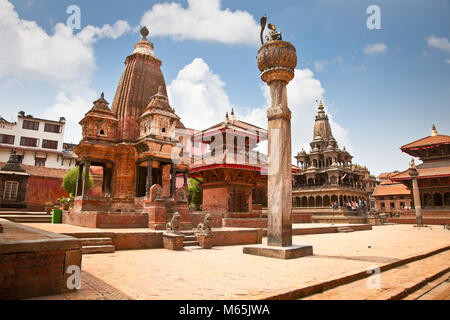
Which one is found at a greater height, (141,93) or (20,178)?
(141,93)

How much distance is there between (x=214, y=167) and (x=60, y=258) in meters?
16.4

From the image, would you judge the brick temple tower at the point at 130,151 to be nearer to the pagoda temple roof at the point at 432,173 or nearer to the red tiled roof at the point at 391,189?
the pagoda temple roof at the point at 432,173

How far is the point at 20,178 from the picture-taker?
85.3ft

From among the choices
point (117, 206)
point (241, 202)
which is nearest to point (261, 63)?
point (117, 206)

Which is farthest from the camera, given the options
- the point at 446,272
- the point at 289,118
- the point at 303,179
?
the point at 303,179

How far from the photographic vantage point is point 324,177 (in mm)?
49969

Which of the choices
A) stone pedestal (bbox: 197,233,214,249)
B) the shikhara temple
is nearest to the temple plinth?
stone pedestal (bbox: 197,233,214,249)

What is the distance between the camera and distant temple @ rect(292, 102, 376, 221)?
44781 mm

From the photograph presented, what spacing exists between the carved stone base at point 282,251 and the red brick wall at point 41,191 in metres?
30.4

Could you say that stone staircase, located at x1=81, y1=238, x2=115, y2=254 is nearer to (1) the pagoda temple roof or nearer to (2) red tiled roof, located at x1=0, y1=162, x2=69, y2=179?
(2) red tiled roof, located at x1=0, y1=162, x2=69, y2=179

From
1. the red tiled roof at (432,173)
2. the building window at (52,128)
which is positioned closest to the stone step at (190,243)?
the red tiled roof at (432,173)

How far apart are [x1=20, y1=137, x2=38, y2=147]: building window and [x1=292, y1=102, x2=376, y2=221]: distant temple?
4169 cm

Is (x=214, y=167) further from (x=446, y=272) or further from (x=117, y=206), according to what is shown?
(x=446, y=272)
